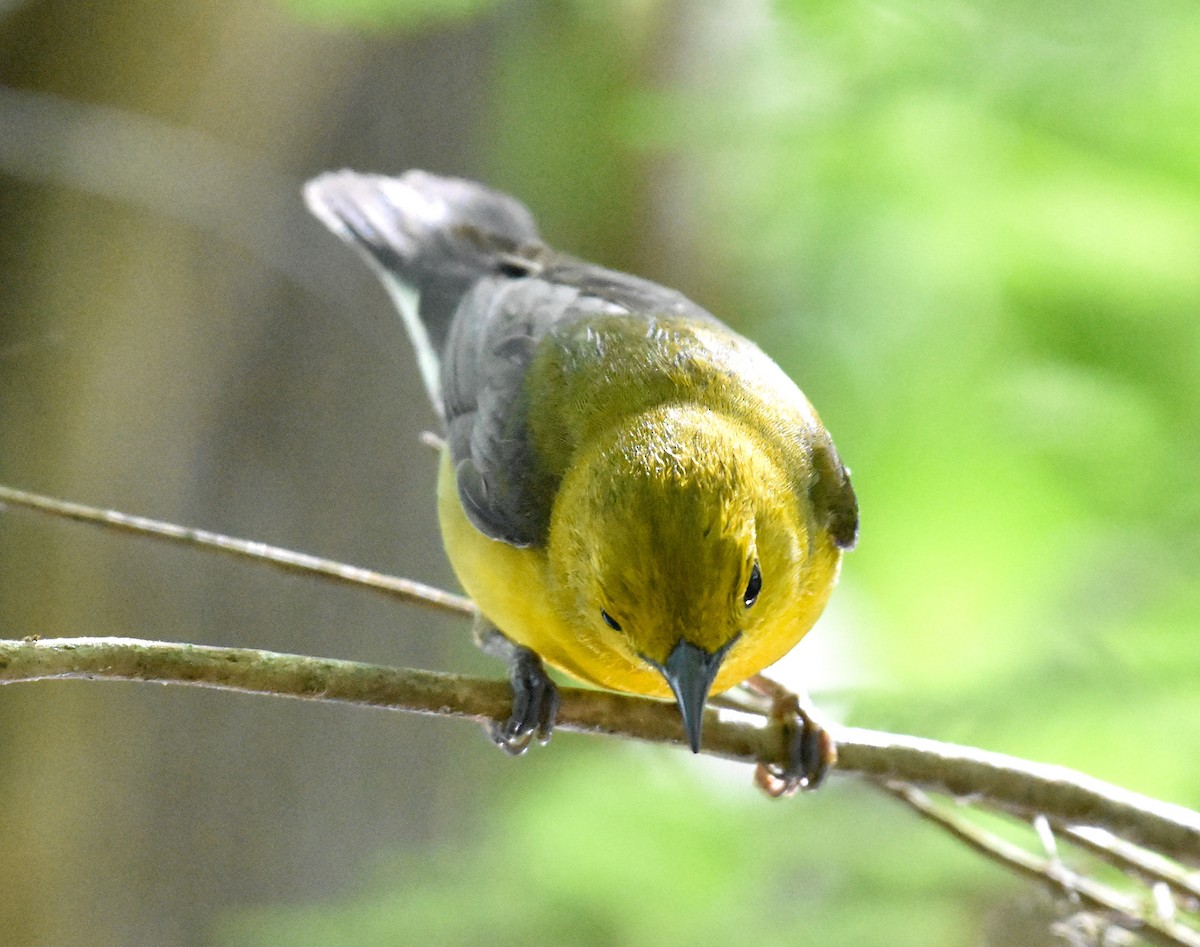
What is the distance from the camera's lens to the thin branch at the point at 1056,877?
2.73 meters

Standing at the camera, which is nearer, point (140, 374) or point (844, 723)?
point (844, 723)

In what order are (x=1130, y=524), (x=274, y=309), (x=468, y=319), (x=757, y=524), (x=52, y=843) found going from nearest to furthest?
(x=757, y=524) → (x=468, y=319) → (x=1130, y=524) → (x=52, y=843) → (x=274, y=309)

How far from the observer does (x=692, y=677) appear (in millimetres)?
2660

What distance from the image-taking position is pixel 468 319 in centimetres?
424

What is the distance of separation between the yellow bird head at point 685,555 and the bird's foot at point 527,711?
0.54 ft

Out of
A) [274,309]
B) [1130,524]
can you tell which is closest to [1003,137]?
[1130,524]

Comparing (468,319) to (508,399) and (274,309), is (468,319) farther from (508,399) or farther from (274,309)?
(274,309)

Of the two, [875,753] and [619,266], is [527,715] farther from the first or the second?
[619,266]

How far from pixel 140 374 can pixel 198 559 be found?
0.78 metres

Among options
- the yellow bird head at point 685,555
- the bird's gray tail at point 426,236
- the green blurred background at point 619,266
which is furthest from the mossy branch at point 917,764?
the bird's gray tail at point 426,236

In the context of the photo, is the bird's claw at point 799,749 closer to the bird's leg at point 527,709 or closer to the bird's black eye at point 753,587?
the bird's black eye at point 753,587

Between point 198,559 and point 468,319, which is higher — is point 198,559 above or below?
below

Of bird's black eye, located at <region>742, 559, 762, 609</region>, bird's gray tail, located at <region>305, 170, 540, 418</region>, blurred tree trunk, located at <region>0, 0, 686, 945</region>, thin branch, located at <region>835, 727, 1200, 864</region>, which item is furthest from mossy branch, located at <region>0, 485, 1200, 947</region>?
blurred tree trunk, located at <region>0, 0, 686, 945</region>

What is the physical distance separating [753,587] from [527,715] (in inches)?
21.0
